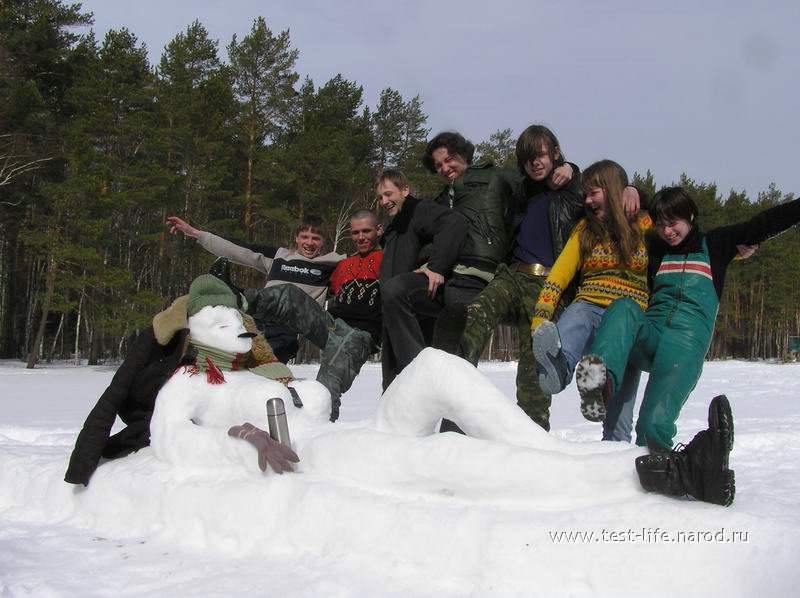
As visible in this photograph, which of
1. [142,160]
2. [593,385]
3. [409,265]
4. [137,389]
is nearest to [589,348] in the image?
[593,385]

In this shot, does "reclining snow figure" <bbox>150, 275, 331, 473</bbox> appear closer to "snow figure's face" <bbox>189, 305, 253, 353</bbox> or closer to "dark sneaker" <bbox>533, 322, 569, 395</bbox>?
"snow figure's face" <bbox>189, 305, 253, 353</bbox>

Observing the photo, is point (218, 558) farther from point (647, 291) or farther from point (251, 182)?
point (251, 182)

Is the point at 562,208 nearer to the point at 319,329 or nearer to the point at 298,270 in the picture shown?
the point at 319,329

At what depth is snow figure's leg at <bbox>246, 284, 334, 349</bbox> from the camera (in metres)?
3.95

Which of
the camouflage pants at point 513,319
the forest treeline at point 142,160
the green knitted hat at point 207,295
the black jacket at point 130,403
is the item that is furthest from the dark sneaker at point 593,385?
the forest treeline at point 142,160

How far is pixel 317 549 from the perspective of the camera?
238 centimetres

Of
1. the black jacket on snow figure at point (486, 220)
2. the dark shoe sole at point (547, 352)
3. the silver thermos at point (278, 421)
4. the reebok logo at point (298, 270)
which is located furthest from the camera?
the reebok logo at point (298, 270)

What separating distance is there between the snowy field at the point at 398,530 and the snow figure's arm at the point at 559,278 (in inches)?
29.5

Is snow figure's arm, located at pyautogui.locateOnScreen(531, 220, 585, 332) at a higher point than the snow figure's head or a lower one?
higher

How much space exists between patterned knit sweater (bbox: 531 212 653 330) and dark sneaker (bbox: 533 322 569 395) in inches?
7.4

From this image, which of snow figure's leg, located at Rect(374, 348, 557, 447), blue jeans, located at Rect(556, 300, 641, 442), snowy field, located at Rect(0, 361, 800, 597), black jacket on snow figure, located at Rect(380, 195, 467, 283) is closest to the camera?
snowy field, located at Rect(0, 361, 800, 597)

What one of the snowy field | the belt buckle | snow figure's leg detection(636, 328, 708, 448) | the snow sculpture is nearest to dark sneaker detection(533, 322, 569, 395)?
snow figure's leg detection(636, 328, 708, 448)

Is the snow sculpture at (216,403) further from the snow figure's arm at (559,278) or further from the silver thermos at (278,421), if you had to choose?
the snow figure's arm at (559,278)

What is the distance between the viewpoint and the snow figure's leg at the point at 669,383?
2.79 m
